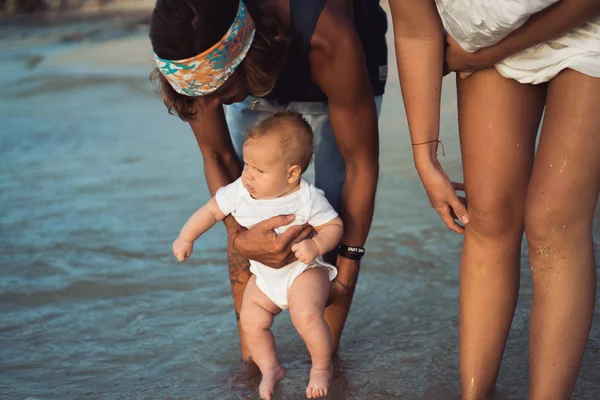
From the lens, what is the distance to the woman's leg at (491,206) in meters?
2.56

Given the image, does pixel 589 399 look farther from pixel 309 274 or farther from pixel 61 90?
pixel 61 90

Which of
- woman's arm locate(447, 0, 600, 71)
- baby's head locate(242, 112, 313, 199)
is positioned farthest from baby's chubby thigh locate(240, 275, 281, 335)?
woman's arm locate(447, 0, 600, 71)

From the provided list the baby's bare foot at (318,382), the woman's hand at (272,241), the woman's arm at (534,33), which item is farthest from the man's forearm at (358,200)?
the woman's arm at (534,33)

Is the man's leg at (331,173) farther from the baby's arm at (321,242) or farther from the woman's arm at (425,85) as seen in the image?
the woman's arm at (425,85)

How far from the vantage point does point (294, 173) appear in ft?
9.45

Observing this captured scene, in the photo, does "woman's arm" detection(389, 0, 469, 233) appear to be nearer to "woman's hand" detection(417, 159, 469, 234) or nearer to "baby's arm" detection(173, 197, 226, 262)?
"woman's hand" detection(417, 159, 469, 234)

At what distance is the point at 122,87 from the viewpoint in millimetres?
8602

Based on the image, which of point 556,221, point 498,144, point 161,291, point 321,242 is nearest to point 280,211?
point 321,242

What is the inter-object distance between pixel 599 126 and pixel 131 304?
2.22m

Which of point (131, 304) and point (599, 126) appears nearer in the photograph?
point (599, 126)

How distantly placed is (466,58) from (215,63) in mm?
711

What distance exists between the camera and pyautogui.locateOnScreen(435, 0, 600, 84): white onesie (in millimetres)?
2316

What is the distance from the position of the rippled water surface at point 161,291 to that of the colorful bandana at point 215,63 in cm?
107

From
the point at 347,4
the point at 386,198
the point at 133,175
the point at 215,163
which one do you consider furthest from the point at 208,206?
the point at 133,175
